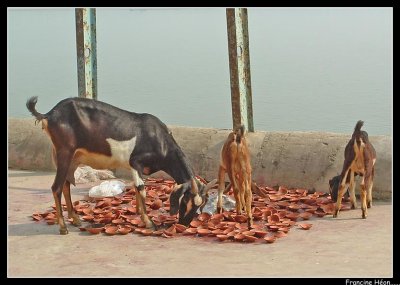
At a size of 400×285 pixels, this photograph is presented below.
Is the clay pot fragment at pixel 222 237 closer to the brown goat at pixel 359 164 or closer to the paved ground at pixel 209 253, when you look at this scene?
the paved ground at pixel 209 253

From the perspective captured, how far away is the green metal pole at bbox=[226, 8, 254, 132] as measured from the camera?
12.1 m

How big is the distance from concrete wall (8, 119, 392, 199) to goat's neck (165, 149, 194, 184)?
2.31 metres

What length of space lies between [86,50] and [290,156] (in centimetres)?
392

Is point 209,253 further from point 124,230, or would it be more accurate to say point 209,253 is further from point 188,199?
point 124,230

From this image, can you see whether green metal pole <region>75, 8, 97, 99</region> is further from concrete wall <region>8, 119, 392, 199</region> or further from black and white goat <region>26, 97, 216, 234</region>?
black and white goat <region>26, 97, 216, 234</region>


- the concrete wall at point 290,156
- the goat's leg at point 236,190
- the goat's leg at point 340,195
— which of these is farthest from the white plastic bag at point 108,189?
the goat's leg at point 340,195

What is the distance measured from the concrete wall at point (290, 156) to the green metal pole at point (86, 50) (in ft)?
5.08

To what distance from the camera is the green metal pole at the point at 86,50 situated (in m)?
→ 13.0

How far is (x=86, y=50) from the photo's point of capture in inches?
516

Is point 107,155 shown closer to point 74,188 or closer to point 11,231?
point 11,231

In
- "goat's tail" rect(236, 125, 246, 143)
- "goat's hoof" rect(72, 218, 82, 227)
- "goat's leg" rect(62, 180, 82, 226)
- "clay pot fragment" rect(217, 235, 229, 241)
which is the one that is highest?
"goat's tail" rect(236, 125, 246, 143)

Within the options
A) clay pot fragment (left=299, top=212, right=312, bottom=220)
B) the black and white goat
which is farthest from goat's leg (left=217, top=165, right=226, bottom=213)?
clay pot fragment (left=299, top=212, right=312, bottom=220)

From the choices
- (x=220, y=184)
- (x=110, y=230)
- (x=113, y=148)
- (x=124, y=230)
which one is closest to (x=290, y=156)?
(x=220, y=184)

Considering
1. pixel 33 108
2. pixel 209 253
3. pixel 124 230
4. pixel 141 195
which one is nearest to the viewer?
pixel 209 253
